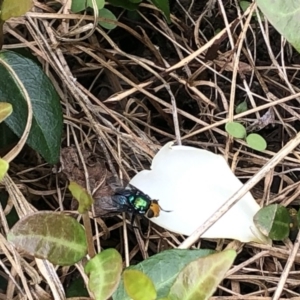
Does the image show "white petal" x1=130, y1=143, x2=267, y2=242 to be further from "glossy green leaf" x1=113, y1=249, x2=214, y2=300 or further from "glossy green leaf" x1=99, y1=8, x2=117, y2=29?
"glossy green leaf" x1=99, y1=8, x2=117, y2=29

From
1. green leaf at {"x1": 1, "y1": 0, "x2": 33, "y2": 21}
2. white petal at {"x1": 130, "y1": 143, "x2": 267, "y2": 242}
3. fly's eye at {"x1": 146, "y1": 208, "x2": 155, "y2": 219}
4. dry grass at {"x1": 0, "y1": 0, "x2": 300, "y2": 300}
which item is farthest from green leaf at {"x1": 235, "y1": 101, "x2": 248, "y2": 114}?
green leaf at {"x1": 1, "y1": 0, "x2": 33, "y2": 21}

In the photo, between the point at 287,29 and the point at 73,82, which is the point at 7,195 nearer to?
the point at 73,82

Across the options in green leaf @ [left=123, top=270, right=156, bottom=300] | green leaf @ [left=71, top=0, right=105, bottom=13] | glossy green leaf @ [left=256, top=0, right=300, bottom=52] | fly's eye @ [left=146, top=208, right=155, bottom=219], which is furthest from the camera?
green leaf @ [left=71, top=0, right=105, bottom=13]

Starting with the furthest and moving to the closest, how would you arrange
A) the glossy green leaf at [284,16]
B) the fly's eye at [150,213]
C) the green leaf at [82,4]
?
the green leaf at [82,4] → the fly's eye at [150,213] → the glossy green leaf at [284,16]

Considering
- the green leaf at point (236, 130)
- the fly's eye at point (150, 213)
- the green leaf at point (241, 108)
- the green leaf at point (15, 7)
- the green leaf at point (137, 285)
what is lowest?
the fly's eye at point (150, 213)

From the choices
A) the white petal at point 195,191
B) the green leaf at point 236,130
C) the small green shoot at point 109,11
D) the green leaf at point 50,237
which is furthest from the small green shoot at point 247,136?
the green leaf at point 50,237

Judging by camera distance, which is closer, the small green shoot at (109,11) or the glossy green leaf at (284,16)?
the glossy green leaf at (284,16)

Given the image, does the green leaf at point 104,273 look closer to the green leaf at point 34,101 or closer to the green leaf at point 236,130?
the green leaf at point 34,101
